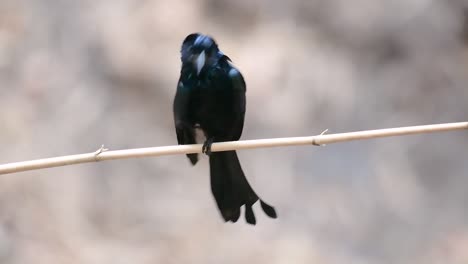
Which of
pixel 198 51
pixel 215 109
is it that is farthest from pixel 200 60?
pixel 215 109

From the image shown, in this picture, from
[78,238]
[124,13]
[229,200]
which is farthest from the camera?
[124,13]

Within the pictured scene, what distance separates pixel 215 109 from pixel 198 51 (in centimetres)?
16

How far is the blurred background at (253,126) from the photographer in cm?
201

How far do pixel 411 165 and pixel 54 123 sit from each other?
131cm

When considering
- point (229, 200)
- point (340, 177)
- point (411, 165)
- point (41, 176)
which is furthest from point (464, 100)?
point (41, 176)

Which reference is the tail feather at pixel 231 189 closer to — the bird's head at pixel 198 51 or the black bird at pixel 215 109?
the black bird at pixel 215 109

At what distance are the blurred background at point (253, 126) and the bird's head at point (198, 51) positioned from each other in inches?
33.5

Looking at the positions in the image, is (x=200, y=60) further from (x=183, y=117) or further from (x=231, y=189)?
(x=231, y=189)

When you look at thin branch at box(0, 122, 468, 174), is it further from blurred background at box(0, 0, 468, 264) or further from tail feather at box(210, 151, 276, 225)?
blurred background at box(0, 0, 468, 264)

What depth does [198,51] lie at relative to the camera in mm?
1232

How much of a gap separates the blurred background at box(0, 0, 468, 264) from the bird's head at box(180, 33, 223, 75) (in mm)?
852

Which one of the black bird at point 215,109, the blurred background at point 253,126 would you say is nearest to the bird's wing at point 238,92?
the black bird at point 215,109

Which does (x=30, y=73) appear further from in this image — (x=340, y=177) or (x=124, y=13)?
(x=340, y=177)

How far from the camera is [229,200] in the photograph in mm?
1378
